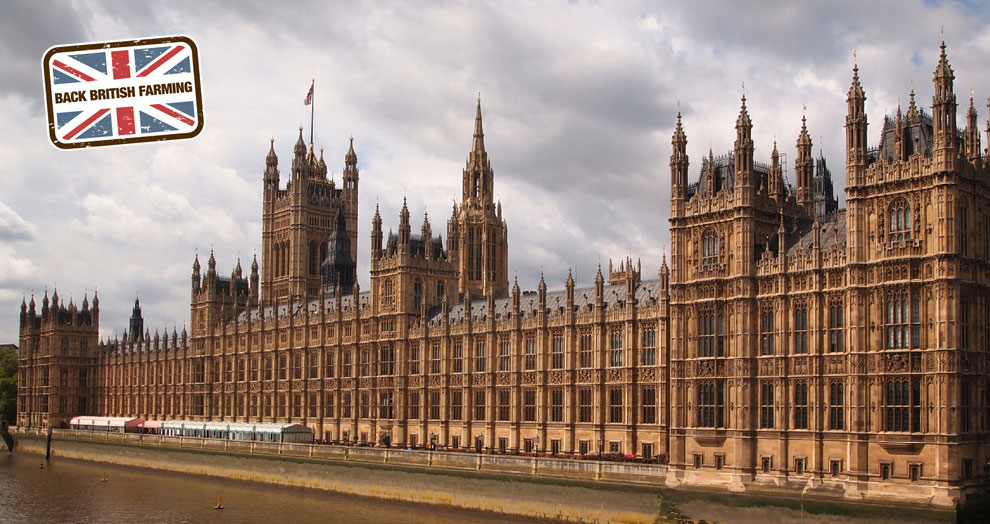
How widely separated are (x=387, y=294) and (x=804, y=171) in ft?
175

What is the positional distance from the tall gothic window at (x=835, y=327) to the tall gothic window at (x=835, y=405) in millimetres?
2088

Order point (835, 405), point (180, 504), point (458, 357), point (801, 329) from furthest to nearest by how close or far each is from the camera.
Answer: point (458, 357) → point (180, 504) → point (801, 329) → point (835, 405)

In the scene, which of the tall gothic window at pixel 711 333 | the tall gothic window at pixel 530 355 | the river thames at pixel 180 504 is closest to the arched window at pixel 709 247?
the tall gothic window at pixel 711 333

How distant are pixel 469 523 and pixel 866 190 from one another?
35565 millimetres

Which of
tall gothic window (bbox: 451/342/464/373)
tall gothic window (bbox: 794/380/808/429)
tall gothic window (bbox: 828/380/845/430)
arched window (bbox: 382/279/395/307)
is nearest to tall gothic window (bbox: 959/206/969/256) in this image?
tall gothic window (bbox: 828/380/845/430)

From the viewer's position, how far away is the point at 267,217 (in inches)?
7781

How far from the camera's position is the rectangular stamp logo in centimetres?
2655

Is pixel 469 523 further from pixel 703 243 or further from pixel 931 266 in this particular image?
pixel 931 266

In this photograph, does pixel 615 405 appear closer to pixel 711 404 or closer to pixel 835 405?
pixel 711 404

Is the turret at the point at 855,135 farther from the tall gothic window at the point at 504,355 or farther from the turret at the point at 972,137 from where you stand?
the tall gothic window at the point at 504,355

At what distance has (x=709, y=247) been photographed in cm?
7450

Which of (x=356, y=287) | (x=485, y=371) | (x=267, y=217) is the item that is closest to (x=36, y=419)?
(x=267, y=217)

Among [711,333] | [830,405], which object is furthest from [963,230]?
[711,333]

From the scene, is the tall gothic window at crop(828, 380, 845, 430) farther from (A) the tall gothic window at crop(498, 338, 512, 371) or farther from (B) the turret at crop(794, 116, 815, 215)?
(A) the tall gothic window at crop(498, 338, 512, 371)
